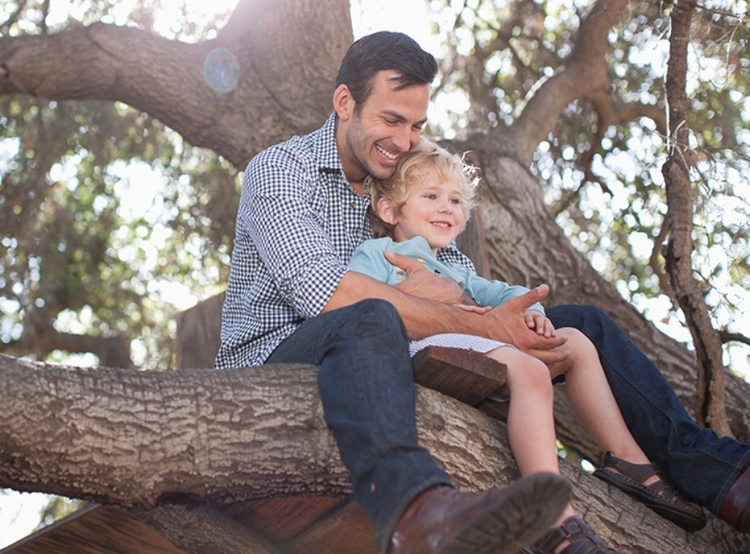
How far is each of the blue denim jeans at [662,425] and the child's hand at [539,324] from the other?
270mm

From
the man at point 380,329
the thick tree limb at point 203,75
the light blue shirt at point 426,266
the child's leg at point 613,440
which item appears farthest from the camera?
the thick tree limb at point 203,75

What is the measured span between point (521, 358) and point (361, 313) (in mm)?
591

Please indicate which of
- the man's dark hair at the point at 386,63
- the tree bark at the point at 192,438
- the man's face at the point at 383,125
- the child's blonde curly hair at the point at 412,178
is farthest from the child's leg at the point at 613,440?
the man's dark hair at the point at 386,63

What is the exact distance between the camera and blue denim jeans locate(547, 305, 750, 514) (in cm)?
306

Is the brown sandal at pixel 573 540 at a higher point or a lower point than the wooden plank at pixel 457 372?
lower

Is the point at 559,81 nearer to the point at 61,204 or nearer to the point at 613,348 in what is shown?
the point at 613,348

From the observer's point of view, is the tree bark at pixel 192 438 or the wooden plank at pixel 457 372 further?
the wooden plank at pixel 457 372

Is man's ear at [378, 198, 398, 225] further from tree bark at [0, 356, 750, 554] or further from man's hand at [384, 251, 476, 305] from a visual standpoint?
tree bark at [0, 356, 750, 554]

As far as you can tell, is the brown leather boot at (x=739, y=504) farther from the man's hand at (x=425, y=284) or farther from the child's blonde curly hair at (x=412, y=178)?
the child's blonde curly hair at (x=412, y=178)

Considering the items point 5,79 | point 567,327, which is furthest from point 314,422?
point 5,79

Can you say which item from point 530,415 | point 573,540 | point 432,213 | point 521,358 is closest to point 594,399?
point 521,358

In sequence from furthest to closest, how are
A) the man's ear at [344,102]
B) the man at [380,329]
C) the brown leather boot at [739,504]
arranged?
1. the man's ear at [344,102]
2. the brown leather boot at [739,504]
3. the man at [380,329]

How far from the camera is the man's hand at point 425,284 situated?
3.39 metres

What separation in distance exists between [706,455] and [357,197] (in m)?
1.67
